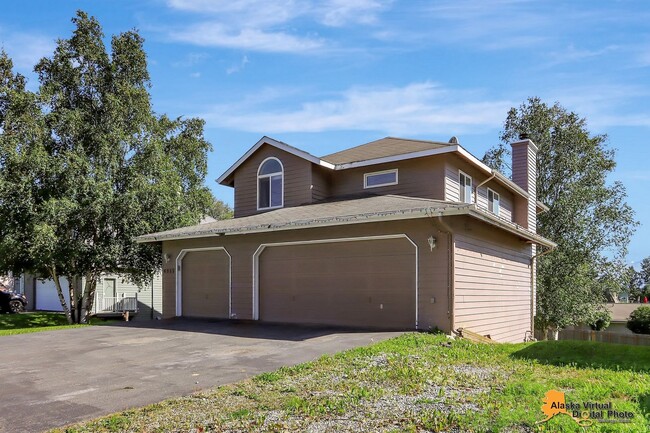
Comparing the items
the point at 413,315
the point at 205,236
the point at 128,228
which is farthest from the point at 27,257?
the point at 413,315

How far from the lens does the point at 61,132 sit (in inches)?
766

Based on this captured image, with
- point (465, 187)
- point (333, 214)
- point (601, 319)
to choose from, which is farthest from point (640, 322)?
point (333, 214)

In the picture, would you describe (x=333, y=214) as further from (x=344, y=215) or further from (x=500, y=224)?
(x=500, y=224)

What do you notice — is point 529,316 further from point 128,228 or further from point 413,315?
point 128,228

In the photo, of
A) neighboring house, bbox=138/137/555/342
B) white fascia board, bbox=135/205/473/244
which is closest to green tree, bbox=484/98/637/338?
neighboring house, bbox=138/137/555/342

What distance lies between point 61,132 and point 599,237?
25.7 m

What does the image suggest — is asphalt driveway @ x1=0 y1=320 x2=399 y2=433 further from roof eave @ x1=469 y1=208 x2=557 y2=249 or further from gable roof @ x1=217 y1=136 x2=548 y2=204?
gable roof @ x1=217 y1=136 x2=548 y2=204

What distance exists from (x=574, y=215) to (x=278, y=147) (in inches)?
676

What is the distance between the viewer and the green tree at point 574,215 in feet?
81.5

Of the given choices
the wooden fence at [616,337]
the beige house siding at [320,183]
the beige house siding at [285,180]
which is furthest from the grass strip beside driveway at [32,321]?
the wooden fence at [616,337]

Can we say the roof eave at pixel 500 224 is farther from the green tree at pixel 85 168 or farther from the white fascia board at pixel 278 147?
the green tree at pixel 85 168

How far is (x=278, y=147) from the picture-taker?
16359 millimetres

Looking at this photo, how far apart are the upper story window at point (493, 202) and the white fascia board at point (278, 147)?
19.4 ft

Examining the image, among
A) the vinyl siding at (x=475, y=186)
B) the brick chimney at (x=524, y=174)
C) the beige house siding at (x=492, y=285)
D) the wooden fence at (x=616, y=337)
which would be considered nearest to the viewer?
the beige house siding at (x=492, y=285)
